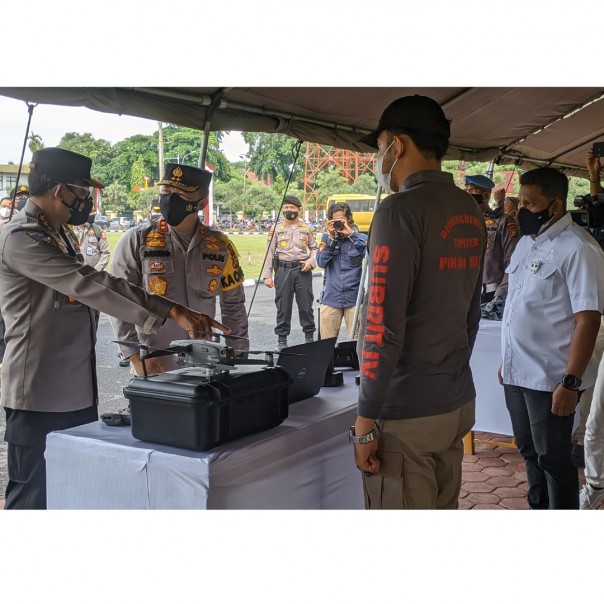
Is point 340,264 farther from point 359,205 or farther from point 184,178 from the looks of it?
point 359,205

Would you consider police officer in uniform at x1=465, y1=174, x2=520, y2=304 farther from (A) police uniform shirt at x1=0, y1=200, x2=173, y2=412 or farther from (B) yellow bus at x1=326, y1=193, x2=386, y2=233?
(B) yellow bus at x1=326, y1=193, x2=386, y2=233

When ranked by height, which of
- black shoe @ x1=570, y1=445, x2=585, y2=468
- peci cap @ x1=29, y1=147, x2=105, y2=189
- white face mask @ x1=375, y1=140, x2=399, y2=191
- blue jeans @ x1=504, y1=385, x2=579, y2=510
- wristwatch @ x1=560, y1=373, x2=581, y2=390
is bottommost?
black shoe @ x1=570, y1=445, x2=585, y2=468

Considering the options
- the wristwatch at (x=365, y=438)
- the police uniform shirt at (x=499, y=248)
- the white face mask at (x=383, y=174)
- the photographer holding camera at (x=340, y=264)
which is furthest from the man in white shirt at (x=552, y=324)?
the photographer holding camera at (x=340, y=264)

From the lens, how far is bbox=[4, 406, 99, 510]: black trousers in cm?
229

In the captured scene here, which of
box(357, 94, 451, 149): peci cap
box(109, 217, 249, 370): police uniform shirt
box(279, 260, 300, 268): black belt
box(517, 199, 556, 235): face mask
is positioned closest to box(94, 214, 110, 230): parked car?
box(279, 260, 300, 268): black belt

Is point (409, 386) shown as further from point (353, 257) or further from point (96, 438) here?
point (353, 257)

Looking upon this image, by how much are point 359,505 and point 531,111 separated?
12.0 ft

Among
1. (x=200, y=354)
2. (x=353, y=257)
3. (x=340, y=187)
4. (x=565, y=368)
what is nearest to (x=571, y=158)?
(x=353, y=257)

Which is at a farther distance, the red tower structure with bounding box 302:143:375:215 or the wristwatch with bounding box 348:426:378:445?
the red tower structure with bounding box 302:143:375:215

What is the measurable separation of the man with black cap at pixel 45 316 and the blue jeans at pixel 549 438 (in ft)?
4.28

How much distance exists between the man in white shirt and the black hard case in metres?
1.21

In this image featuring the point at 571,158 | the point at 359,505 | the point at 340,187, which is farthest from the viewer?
the point at 340,187

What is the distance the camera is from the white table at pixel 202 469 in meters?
1.81
